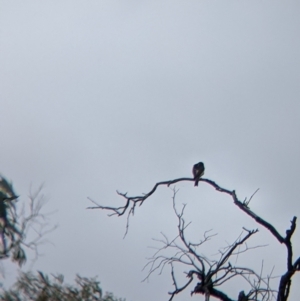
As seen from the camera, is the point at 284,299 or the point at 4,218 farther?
the point at 4,218

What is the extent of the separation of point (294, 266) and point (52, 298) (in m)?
13.0

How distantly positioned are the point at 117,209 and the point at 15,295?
11793 mm

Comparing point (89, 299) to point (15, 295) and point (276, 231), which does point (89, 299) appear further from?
point (276, 231)

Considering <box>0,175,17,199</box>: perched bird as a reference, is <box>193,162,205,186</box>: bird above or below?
above

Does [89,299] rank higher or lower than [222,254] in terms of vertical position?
higher

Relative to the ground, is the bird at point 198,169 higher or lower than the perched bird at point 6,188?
higher

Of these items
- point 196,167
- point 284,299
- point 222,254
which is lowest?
point 284,299

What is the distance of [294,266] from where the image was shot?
765 cm

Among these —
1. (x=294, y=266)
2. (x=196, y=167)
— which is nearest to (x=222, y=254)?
(x=294, y=266)

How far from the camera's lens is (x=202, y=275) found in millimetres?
8219

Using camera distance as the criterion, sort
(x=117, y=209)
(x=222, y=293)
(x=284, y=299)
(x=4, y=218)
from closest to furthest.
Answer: (x=284, y=299) < (x=222, y=293) < (x=117, y=209) < (x=4, y=218)

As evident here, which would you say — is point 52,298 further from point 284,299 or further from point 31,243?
point 284,299

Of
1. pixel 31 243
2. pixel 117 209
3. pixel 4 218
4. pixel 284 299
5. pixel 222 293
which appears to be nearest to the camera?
pixel 284 299

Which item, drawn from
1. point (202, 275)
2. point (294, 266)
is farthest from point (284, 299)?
point (202, 275)
